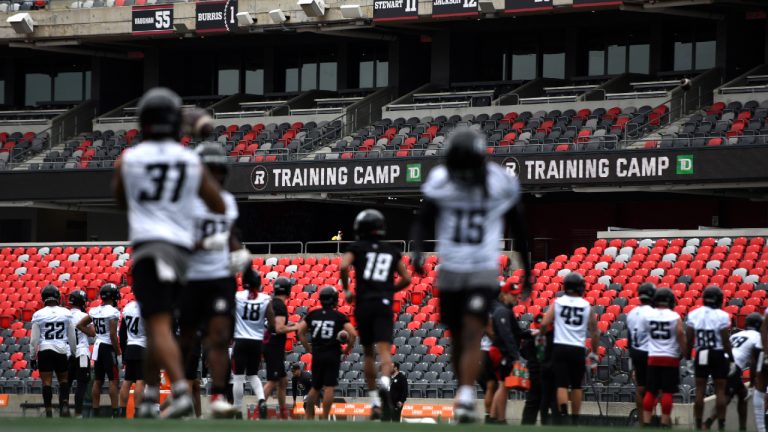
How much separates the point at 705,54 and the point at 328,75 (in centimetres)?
1190

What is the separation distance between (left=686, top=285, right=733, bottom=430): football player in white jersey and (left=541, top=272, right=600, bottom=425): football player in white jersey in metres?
1.50

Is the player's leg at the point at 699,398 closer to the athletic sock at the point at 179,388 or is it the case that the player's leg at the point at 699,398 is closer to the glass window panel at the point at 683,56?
the athletic sock at the point at 179,388

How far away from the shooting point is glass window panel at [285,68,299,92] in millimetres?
46625

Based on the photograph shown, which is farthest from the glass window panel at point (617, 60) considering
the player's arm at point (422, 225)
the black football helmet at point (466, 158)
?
the black football helmet at point (466, 158)

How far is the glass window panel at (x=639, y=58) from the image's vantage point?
41.2 m

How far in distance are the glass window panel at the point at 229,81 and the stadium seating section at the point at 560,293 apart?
13.0m

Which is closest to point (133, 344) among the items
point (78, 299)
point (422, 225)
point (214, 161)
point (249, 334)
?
point (249, 334)

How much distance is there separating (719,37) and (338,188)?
10680mm

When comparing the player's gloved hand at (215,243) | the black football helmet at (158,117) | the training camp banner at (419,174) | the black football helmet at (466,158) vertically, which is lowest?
the player's gloved hand at (215,243)

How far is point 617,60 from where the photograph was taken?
4159cm

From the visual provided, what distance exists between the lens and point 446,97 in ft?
136

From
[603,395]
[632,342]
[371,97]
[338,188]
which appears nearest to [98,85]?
[371,97]

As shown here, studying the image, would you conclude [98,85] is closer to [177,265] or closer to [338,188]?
[338,188]

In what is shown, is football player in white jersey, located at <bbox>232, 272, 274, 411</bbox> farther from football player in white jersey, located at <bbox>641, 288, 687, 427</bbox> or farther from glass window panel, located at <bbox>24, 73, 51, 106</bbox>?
glass window panel, located at <bbox>24, 73, 51, 106</bbox>
